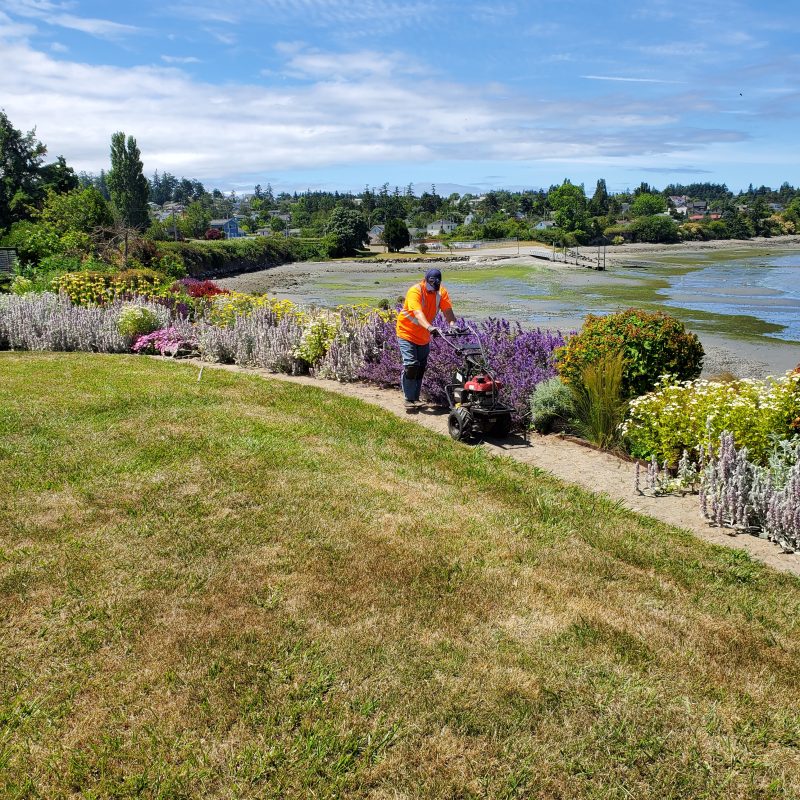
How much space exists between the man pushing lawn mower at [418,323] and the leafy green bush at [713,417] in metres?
2.50

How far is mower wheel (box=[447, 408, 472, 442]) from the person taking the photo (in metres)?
7.92

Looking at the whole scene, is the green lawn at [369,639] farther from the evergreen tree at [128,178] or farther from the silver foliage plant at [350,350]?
the evergreen tree at [128,178]

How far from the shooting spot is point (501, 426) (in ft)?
26.8

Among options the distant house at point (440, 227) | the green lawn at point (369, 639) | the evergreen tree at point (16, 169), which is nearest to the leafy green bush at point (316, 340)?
the green lawn at point (369, 639)

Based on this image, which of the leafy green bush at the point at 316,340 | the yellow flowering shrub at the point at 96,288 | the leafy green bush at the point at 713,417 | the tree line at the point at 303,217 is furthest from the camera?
the tree line at the point at 303,217

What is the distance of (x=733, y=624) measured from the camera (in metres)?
4.33

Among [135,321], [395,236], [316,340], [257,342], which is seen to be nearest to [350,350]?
[316,340]

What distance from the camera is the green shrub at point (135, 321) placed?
13977 millimetres

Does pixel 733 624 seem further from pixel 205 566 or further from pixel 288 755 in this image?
pixel 205 566

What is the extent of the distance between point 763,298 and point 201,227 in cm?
9587

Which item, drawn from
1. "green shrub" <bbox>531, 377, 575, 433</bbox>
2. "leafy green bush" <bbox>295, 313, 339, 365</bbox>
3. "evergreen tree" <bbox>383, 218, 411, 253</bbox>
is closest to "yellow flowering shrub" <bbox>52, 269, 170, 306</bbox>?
"leafy green bush" <bbox>295, 313, 339, 365</bbox>

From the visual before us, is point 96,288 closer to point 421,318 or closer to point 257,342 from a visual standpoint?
point 257,342

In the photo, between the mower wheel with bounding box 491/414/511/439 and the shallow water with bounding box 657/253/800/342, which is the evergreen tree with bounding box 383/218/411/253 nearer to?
the shallow water with bounding box 657/253/800/342

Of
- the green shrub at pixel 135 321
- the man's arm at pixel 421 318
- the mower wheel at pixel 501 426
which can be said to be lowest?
the mower wheel at pixel 501 426
